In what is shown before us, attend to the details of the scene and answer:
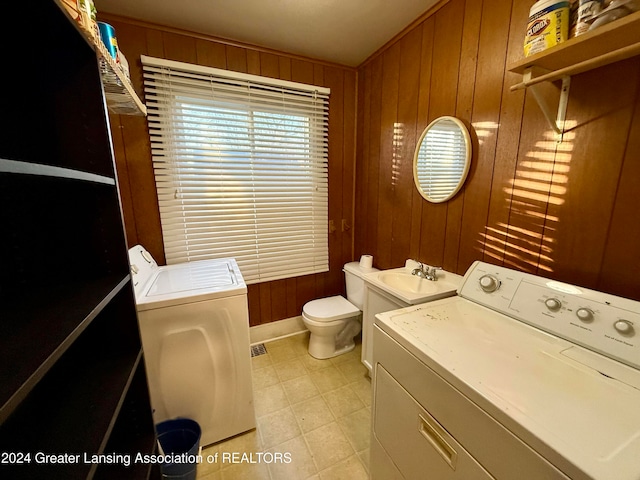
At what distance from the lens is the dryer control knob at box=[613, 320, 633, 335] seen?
0.83 meters

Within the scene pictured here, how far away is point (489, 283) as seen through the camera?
1.22m

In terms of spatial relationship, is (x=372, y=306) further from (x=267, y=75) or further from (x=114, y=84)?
(x=267, y=75)

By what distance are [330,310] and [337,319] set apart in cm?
10

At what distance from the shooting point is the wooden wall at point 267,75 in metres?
1.78

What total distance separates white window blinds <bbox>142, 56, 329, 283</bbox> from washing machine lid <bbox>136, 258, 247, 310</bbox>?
0.30 metres

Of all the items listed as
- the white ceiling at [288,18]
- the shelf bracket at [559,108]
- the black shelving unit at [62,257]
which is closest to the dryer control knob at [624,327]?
the shelf bracket at [559,108]

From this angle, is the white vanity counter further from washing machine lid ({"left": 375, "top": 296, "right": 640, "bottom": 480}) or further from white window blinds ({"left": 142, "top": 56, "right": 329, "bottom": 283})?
white window blinds ({"left": 142, "top": 56, "right": 329, "bottom": 283})

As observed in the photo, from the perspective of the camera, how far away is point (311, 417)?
1.67 m

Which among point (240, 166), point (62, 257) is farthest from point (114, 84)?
point (240, 166)

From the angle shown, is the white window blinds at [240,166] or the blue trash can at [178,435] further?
the white window blinds at [240,166]

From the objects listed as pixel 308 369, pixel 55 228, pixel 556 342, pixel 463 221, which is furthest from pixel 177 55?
pixel 556 342

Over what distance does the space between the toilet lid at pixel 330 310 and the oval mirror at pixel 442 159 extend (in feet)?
3.51

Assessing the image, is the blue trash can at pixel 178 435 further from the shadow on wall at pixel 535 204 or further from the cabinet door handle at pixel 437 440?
the shadow on wall at pixel 535 204

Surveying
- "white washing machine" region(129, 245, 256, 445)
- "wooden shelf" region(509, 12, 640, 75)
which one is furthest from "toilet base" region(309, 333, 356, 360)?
"wooden shelf" region(509, 12, 640, 75)
